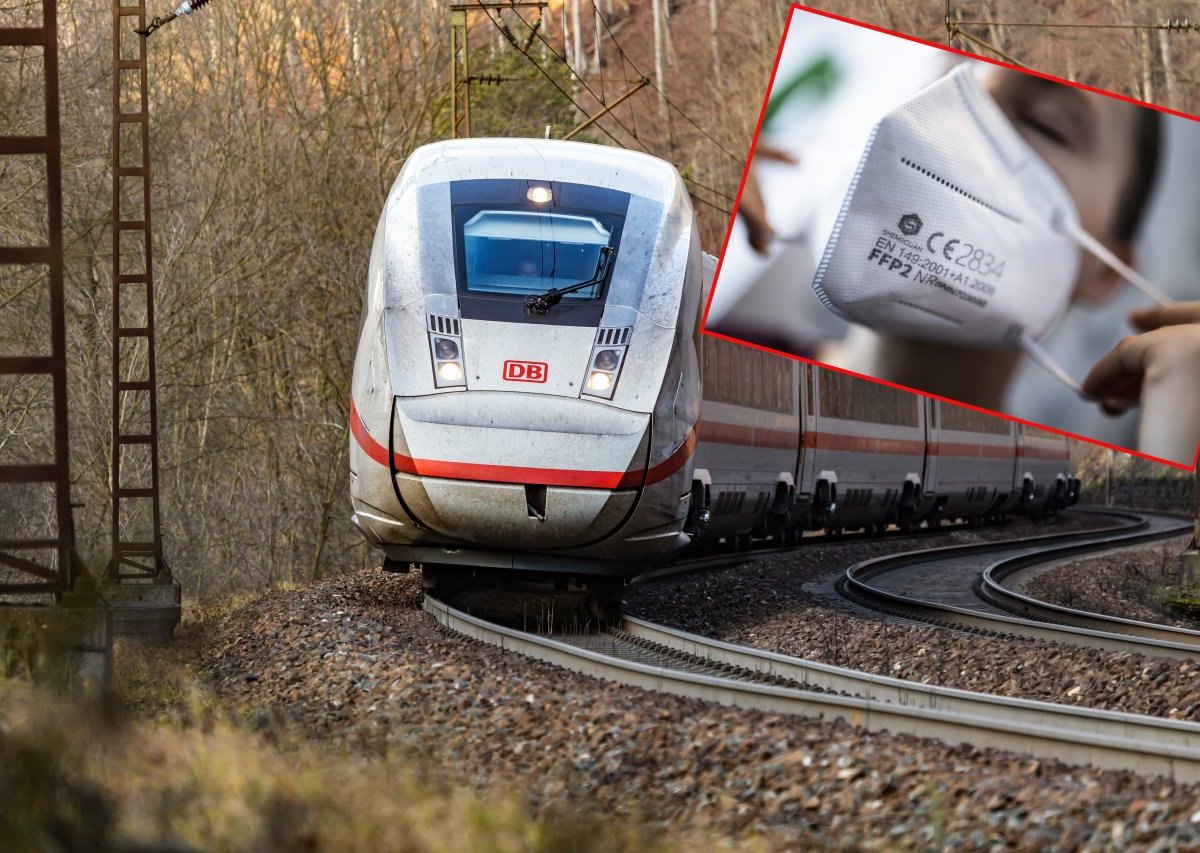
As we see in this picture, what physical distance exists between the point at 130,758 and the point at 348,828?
1.33 meters

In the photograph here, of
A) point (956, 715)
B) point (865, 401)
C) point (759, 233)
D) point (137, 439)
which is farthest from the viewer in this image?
point (865, 401)

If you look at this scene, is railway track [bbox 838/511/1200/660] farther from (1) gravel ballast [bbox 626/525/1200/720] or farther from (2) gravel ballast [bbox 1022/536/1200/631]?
(2) gravel ballast [bbox 1022/536/1200/631]

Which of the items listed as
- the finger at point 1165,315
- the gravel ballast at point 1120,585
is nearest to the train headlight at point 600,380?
the finger at point 1165,315

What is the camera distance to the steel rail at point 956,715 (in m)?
5.47

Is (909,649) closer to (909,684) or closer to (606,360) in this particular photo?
(606,360)

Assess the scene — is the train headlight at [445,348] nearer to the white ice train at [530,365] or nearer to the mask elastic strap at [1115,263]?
the white ice train at [530,365]

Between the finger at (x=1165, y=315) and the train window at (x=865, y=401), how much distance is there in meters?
10.9

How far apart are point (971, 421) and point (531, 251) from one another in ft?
59.8

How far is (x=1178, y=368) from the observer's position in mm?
10234

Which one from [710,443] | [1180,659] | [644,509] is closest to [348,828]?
[644,509]

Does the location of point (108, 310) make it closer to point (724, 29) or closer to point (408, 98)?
point (408, 98)

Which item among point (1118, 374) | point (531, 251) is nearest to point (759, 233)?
point (531, 251)

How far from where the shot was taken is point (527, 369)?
9.70m

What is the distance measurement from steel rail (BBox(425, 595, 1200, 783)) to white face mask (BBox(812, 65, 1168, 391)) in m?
2.78
